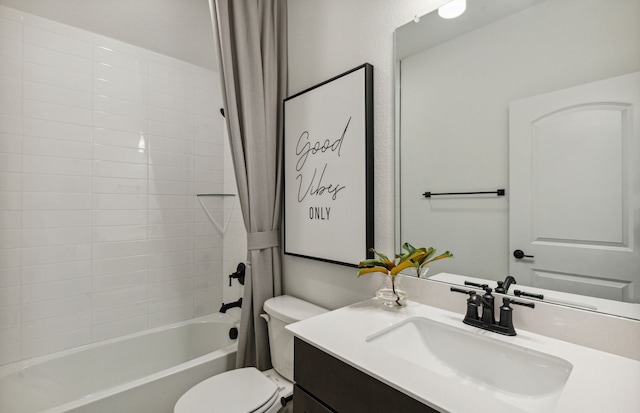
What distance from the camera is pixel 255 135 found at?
164 centimetres

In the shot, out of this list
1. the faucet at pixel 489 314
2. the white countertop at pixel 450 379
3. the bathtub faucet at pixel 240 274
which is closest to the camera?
the white countertop at pixel 450 379

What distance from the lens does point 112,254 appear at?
6.17 ft

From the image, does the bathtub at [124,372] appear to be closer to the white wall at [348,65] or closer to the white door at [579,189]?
the white wall at [348,65]

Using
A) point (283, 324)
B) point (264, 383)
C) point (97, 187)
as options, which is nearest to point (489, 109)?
point (283, 324)

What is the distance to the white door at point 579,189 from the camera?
2.44 feet

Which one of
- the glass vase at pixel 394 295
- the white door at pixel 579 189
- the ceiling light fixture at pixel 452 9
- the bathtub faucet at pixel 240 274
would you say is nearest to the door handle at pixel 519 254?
the white door at pixel 579 189

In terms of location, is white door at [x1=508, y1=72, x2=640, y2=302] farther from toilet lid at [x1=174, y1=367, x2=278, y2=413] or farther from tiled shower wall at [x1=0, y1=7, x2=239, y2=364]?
tiled shower wall at [x1=0, y1=7, x2=239, y2=364]

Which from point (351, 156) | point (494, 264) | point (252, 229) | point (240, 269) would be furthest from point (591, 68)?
point (240, 269)

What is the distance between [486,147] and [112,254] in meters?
2.12

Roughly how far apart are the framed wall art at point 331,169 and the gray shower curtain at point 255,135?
0.09 metres

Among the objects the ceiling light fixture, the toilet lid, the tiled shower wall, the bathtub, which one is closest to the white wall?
the ceiling light fixture

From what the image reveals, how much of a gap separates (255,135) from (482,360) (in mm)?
1401

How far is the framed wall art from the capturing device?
128 cm

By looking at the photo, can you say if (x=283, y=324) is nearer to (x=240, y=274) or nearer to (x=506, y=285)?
(x=240, y=274)
